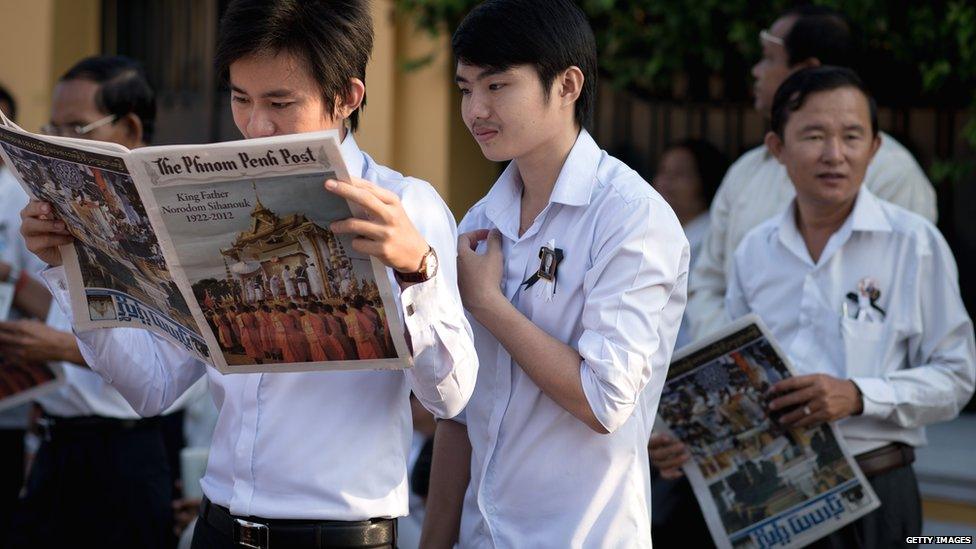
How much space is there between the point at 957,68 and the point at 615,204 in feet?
10.5

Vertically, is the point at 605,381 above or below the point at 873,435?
above

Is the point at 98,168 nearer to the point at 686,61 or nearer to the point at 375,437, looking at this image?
the point at 375,437

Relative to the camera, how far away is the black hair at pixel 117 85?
140 inches

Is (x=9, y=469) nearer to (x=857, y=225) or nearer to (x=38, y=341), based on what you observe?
(x=38, y=341)

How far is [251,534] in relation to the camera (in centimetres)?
201

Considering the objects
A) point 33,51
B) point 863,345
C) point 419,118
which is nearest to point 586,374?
point 863,345

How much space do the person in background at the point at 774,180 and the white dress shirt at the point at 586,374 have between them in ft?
5.13

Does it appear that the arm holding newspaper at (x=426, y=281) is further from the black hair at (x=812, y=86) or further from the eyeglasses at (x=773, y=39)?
the eyeglasses at (x=773, y=39)

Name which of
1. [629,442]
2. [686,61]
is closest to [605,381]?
[629,442]

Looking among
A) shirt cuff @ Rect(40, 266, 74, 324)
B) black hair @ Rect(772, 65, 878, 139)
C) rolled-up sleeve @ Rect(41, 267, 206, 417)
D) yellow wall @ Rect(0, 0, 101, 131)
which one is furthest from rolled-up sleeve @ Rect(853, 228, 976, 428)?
yellow wall @ Rect(0, 0, 101, 131)

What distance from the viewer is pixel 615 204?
2059 millimetres

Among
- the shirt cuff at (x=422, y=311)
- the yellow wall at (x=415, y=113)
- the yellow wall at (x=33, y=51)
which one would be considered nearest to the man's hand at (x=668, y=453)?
the shirt cuff at (x=422, y=311)

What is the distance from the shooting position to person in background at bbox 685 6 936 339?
3633 mm

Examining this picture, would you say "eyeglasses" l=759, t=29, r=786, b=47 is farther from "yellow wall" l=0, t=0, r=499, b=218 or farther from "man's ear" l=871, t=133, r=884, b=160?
"yellow wall" l=0, t=0, r=499, b=218
